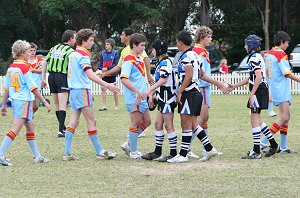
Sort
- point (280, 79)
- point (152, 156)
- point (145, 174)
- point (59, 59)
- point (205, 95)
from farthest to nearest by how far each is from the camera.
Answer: point (59, 59), point (280, 79), point (205, 95), point (152, 156), point (145, 174)

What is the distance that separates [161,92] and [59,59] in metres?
3.91

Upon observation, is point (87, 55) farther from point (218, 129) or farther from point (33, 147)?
point (218, 129)

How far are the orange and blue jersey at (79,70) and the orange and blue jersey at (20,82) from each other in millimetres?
662

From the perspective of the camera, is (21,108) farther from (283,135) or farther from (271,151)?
(283,135)

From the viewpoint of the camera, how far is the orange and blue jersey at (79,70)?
11.2 metres

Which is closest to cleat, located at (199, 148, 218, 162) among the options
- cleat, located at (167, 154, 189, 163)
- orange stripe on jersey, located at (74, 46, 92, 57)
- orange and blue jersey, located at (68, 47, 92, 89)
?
cleat, located at (167, 154, 189, 163)

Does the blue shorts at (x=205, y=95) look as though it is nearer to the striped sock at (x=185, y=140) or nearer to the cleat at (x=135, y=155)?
the striped sock at (x=185, y=140)

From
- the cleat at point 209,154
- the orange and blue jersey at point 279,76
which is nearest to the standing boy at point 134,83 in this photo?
the cleat at point 209,154

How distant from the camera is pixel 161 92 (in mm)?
11078

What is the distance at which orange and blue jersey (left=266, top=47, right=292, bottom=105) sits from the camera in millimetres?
11953

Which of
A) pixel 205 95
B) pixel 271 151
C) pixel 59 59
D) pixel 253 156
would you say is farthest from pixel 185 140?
pixel 59 59

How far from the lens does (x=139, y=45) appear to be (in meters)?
11.3

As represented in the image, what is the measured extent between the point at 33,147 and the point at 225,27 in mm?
42998

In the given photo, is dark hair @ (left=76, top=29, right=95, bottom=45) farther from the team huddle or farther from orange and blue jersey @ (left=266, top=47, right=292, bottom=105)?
orange and blue jersey @ (left=266, top=47, right=292, bottom=105)
